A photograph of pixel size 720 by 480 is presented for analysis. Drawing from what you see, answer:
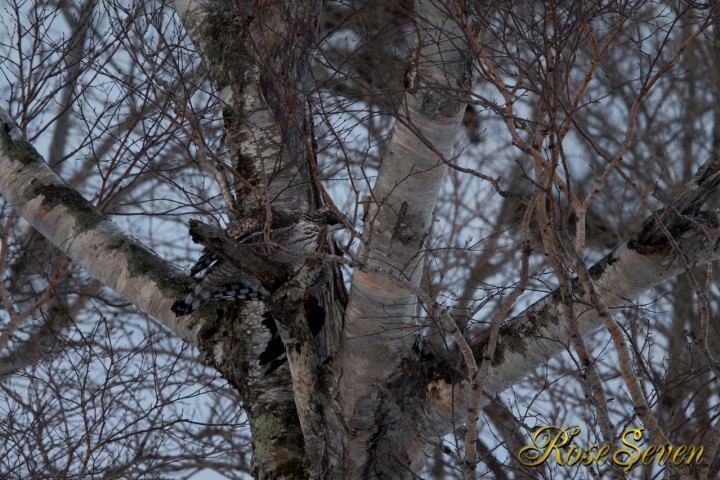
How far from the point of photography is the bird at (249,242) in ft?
Result: 13.3

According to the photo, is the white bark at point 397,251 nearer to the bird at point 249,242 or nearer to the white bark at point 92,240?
the bird at point 249,242

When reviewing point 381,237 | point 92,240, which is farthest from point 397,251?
point 92,240

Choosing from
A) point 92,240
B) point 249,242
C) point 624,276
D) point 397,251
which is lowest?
point 624,276

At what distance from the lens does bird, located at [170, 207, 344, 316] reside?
4043mm

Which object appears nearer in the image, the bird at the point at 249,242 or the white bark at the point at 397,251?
the white bark at the point at 397,251

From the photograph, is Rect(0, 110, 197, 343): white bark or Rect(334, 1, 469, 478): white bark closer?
Rect(334, 1, 469, 478): white bark

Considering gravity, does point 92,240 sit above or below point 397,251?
above

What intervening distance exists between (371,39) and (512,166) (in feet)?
21.4

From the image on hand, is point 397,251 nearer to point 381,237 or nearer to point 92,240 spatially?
point 381,237

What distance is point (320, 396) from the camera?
378 centimetres

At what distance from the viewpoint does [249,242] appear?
4129 mm

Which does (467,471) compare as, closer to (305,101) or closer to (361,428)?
(361,428)

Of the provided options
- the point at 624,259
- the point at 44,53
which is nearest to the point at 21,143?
the point at 44,53

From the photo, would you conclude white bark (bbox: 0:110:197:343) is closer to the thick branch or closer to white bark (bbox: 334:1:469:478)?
white bark (bbox: 334:1:469:478)
